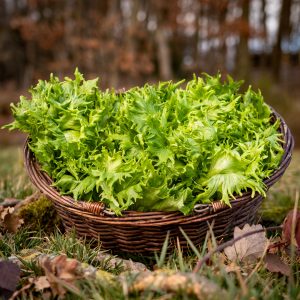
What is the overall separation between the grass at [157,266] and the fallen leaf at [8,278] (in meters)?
0.07

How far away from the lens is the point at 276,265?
2084 millimetres

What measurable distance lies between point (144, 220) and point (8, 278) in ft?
2.25

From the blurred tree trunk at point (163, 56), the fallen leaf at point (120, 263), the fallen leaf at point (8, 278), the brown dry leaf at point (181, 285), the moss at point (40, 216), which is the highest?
the brown dry leaf at point (181, 285)

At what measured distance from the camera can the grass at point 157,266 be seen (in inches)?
69.2

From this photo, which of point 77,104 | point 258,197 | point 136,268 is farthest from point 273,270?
point 77,104

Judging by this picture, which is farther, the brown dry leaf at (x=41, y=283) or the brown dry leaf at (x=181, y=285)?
the brown dry leaf at (x=41, y=283)

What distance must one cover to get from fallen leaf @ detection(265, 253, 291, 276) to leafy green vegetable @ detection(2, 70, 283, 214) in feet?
1.09

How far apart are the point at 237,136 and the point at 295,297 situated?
0.98 meters

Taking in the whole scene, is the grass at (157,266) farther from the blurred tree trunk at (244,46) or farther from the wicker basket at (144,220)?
the blurred tree trunk at (244,46)

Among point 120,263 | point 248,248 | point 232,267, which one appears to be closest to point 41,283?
point 120,263

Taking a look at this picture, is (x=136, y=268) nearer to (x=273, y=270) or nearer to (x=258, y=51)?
(x=273, y=270)

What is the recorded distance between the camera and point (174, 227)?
2383 millimetres

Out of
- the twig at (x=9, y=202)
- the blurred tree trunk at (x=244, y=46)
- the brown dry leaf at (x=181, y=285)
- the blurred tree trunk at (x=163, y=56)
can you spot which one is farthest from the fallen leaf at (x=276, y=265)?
the blurred tree trunk at (x=163, y=56)

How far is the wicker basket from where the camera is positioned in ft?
7.50
